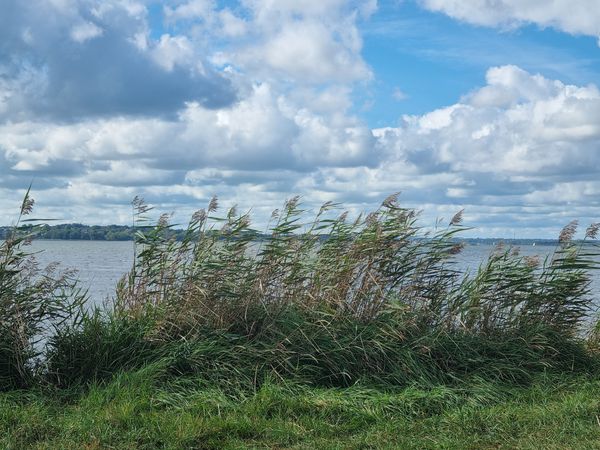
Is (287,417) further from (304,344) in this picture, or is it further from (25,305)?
(25,305)

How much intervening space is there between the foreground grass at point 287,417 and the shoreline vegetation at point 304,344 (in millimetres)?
20

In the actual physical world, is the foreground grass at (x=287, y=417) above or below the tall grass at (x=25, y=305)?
below

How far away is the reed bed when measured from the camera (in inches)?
283

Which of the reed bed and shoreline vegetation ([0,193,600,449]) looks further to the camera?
the reed bed

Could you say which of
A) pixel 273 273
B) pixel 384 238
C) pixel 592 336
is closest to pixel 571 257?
pixel 592 336

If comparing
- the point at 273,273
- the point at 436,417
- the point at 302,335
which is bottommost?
the point at 436,417

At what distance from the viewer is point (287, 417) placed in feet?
20.1

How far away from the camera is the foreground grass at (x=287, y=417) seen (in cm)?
555

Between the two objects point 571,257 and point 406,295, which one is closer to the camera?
point 406,295

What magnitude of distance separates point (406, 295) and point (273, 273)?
162 centimetres

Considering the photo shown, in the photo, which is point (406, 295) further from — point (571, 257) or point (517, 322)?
point (571, 257)

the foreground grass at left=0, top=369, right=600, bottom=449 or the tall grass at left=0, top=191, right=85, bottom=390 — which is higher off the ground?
the tall grass at left=0, top=191, right=85, bottom=390

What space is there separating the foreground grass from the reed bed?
0.38 meters

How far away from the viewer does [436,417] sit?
6.28 metres
